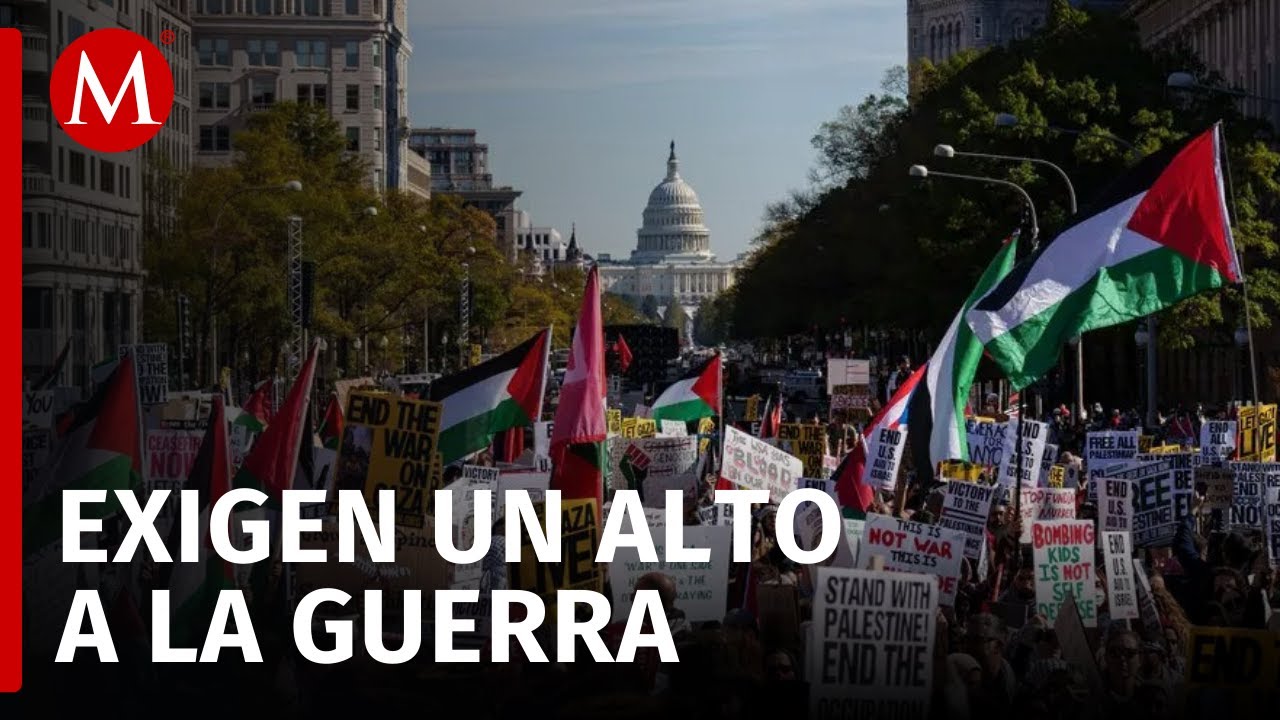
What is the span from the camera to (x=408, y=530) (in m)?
18.7

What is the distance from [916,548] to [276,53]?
127036 millimetres

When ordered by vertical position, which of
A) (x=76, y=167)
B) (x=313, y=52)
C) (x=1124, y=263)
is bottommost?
(x=1124, y=263)

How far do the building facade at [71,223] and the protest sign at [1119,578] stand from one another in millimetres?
53867

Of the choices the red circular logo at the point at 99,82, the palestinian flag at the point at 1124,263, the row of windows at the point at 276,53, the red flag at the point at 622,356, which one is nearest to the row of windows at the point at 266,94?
the row of windows at the point at 276,53

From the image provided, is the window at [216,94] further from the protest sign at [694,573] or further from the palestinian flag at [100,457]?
the protest sign at [694,573]

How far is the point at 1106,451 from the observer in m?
25.7

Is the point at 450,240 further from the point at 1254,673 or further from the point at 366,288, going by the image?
the point at 1254,673

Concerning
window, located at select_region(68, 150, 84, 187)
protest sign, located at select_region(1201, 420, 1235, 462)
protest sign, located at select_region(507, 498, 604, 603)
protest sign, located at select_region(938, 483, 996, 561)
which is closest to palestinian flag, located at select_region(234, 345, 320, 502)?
protest sign, located at select_region(507, 498, 604, 603)

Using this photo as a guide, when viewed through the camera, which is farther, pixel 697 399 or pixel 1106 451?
pixel 697 399

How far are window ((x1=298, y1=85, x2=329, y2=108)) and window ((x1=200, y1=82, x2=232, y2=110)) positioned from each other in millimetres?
4324

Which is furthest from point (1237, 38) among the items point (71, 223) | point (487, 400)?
point (487, 400)

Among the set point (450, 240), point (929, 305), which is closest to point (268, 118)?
point (450, 240)

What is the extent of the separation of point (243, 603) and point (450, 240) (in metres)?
90.5

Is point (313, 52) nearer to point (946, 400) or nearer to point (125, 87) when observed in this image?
point (125, 87)
